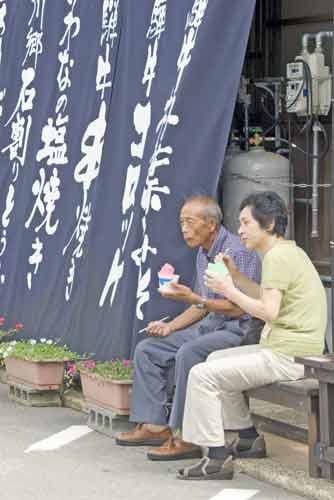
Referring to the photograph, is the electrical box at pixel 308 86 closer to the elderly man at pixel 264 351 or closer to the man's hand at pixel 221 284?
the elderly man at pixel 264 351

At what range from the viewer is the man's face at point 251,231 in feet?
22.3

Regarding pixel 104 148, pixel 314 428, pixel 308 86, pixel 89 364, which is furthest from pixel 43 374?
pixel 308 86

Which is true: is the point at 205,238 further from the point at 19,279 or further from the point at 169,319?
the point at 19,279

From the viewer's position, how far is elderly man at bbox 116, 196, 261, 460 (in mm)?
7137

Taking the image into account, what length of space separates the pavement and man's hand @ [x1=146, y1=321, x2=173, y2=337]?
0.69m

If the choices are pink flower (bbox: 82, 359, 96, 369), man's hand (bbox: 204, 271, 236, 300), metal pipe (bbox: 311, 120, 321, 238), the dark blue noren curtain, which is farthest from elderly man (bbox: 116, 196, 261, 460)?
metal pipe (bbox: 311, 120, 321, 238)

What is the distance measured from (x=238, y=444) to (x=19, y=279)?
363cm

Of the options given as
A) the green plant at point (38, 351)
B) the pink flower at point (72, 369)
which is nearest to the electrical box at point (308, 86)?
the green plant at point (38, 351)

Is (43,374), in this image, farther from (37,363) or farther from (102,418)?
(102,418)

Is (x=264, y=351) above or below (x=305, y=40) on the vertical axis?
below

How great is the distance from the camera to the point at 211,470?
668 centimetres

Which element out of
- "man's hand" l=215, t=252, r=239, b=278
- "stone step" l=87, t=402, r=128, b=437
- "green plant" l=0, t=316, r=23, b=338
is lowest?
"stone step" l=87, t=402, r=128, b=437

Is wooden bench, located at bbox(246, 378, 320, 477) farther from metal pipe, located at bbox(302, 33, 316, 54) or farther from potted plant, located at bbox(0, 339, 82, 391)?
metal pipe, located at bbox(302, 33, 316, 54)

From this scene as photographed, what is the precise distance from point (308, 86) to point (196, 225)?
10.4ft
